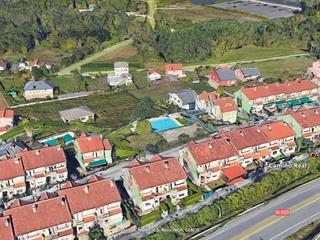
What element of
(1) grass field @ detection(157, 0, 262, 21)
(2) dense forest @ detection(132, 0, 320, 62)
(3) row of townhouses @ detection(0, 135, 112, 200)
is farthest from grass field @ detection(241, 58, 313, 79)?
(3) row of townhouses @ detection(0, 135, 112, 200)

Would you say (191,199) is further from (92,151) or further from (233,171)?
(92,151)

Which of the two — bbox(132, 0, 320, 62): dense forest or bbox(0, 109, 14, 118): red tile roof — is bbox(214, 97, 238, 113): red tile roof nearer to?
bbox(0, 109, 14, 118): red tile roof

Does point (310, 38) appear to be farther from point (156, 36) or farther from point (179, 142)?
point (179, 142)

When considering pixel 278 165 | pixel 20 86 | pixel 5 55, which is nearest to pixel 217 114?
pixel 278 165

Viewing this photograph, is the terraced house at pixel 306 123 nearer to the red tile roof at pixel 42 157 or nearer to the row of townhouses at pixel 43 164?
the row of townhouses at pixel 43 164

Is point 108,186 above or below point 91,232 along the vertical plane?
above

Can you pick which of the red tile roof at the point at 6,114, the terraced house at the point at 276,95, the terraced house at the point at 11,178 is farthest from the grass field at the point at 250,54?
the terraced house at the point at 11,178
